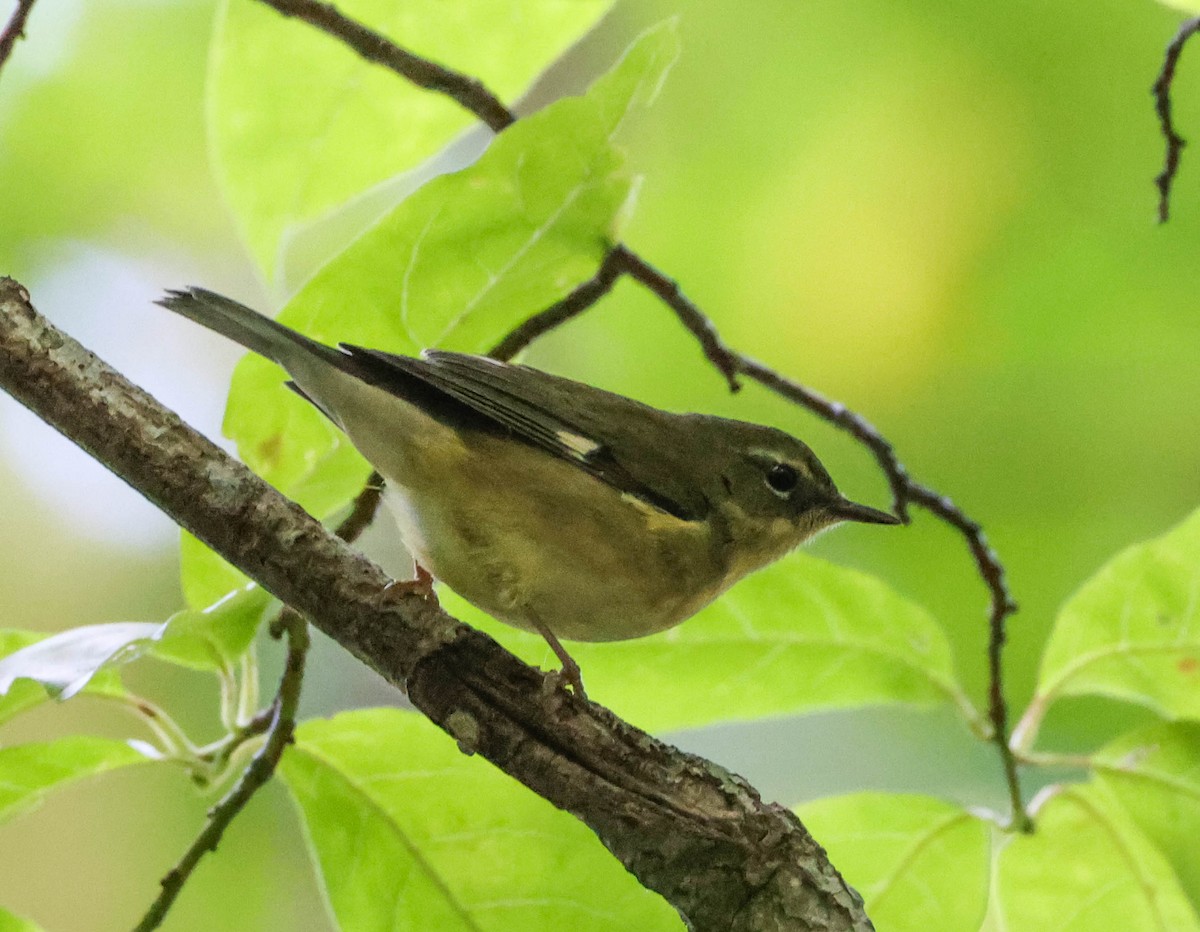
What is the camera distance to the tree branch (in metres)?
1.29

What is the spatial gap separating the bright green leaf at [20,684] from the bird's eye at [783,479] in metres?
1.20

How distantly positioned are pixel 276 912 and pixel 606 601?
1866 mm

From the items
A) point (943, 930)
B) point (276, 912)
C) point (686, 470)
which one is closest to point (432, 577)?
point (686, 470)

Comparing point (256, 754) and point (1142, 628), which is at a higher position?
point (1142, 628)

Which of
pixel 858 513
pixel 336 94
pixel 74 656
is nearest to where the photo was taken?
pixel 74 656

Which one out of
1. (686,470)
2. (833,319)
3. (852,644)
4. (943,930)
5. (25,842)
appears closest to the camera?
(943,930)

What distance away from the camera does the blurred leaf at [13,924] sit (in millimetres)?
1456

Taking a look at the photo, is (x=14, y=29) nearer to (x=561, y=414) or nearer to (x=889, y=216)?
(x=561, y=414)

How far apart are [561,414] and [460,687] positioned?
0.66 m

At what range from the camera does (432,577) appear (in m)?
1.85

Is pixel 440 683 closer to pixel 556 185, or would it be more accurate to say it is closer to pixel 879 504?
pixel 556 185

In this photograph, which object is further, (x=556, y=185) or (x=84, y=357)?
(x=556, y=185)

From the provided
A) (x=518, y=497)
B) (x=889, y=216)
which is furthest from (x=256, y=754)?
(x=889, y=216)

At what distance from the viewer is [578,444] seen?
6.08ft
